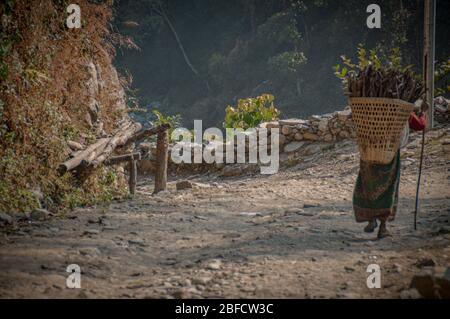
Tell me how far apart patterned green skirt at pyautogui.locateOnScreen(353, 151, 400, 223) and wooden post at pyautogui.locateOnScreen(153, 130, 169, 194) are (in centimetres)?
406

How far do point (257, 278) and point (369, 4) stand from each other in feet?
78.9

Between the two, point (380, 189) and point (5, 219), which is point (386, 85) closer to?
point (380, 189)

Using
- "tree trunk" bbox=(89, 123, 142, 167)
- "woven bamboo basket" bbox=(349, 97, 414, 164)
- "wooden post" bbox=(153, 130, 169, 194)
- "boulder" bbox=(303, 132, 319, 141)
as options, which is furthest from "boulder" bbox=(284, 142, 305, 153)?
"woven bamboo basket" bbox=(349, 97, 414, 164)

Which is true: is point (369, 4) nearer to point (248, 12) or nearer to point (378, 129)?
point (248, 12)

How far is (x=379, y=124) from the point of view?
3.96 metres

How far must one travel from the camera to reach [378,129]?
396 centimetres

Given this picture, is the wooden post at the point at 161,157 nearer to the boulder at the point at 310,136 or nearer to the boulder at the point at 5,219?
the boulder at the point at 5,219

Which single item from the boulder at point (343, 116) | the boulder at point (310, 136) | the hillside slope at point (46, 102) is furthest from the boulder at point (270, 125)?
the hillside slope at point (46, 102)

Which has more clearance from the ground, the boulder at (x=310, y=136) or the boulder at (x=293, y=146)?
the boulder at (x=310, y=136)

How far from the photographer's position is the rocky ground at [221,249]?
3062 millimetres

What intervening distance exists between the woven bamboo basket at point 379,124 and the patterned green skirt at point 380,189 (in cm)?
12

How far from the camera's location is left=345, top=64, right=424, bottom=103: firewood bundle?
395 centimetres

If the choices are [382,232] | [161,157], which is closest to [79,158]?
[161,157]
